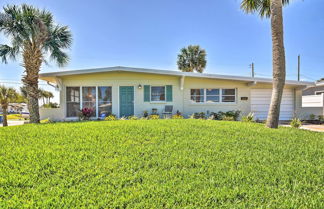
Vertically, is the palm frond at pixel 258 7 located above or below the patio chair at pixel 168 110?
above

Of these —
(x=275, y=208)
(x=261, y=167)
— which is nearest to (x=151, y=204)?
(x=275, y=208)

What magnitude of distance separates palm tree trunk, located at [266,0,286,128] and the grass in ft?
5.45

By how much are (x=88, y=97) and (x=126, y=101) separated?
8.51ft

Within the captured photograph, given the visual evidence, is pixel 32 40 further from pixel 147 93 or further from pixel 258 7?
pixel 258 7

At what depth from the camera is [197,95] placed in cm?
1103

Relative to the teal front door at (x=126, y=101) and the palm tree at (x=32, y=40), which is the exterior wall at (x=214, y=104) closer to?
the teal front door at (x=126, y=101)

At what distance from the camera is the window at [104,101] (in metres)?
10.7

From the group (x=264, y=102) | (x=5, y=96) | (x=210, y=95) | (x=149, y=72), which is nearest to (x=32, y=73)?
(x=5, y=96)

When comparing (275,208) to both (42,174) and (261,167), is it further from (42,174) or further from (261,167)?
(42,174)

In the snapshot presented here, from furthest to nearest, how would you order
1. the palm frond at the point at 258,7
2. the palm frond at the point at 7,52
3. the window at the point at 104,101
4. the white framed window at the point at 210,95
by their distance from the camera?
the white framed window at the point at 210,95 < the window at the point at 104,101 < the palm frond at the point at 7,52 < the palm frond at the point at 258,7

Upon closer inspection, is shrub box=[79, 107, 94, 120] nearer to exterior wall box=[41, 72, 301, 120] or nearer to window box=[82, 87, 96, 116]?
window box=[82, 87, 96, 116]

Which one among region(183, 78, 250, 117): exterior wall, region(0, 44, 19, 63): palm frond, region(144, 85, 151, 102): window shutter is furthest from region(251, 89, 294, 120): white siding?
region(0, 44, 19, 63): palm frond

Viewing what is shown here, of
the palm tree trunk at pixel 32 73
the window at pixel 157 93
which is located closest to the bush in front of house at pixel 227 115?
the window at pixel 157 93

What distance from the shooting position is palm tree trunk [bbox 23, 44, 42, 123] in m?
8.23
